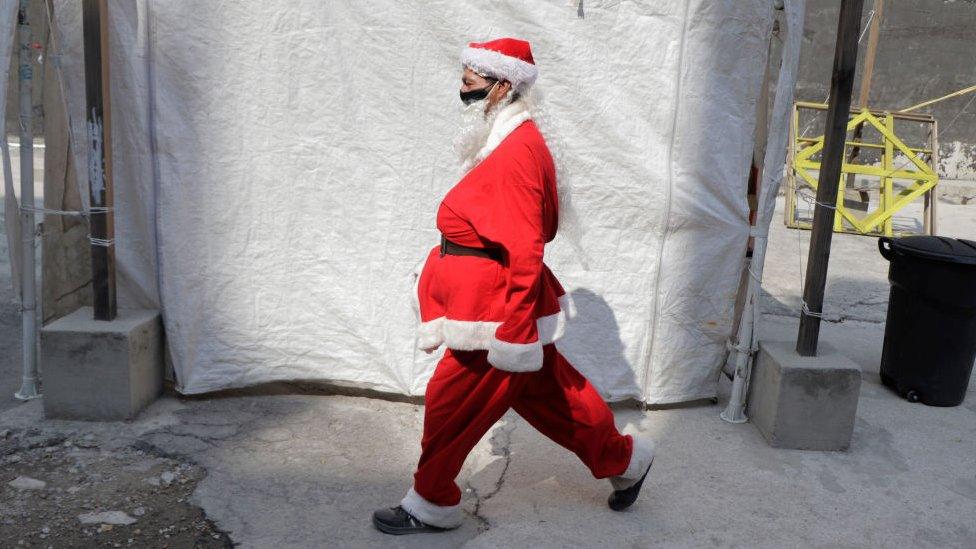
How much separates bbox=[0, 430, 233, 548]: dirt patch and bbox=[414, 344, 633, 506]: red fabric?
0.81 metres

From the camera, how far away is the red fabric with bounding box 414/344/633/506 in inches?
118

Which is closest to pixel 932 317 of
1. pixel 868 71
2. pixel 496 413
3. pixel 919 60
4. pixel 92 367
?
pixel 496 413

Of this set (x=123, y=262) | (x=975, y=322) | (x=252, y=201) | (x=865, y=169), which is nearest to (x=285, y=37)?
(x=252, y=201)

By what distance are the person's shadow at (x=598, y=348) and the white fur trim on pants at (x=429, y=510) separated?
4.21 feet

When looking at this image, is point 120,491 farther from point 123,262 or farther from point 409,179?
point 409,179

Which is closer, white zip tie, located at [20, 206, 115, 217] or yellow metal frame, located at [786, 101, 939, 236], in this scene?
white zip tie, located at [20, 206, 115, 217]

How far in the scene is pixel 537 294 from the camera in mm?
3020

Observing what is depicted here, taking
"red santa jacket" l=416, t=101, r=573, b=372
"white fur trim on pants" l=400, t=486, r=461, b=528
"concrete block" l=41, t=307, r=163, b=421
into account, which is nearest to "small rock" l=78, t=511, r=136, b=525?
"concrete block" l=41, t=307, r=163, b=421

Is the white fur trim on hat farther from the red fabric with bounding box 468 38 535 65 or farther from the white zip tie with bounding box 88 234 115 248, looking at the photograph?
the white zip tie with bounding box 88 234 115 248

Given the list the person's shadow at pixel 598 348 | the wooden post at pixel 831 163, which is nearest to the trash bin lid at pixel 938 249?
the wooden post at pixel 831 163

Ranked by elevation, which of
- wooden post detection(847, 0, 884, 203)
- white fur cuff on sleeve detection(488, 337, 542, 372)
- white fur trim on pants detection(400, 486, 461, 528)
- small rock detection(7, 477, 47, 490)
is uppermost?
wooden post detection(847, 0, 884, 203)

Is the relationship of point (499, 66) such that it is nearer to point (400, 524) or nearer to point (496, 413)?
point (496, 413)

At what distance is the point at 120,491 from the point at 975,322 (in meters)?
4.12

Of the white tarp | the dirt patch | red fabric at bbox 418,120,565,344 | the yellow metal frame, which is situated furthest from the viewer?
the yellow metal frame
